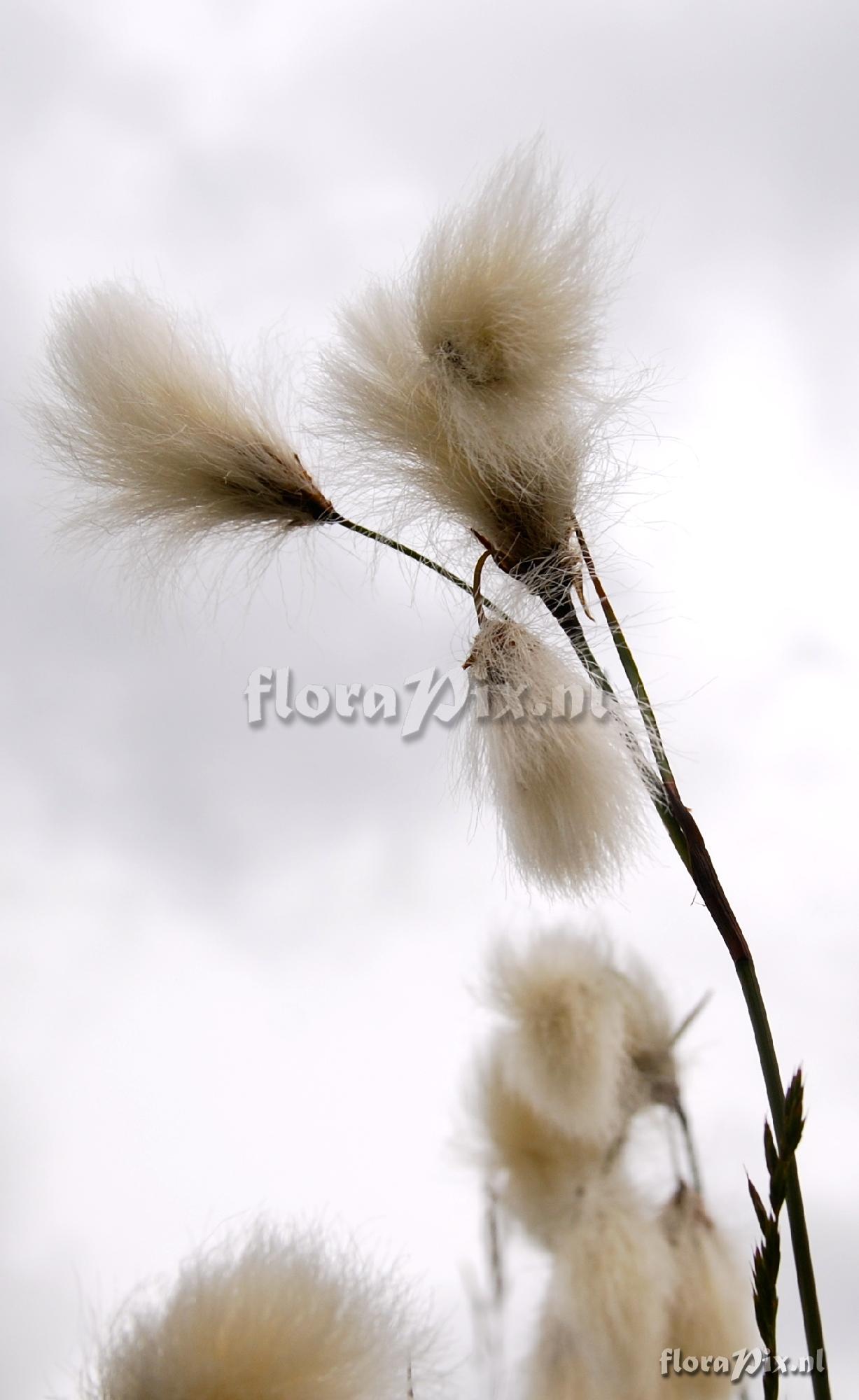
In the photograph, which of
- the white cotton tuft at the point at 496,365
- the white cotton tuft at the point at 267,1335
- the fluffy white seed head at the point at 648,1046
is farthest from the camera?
the fluffy white seed head at the point at 648,1046

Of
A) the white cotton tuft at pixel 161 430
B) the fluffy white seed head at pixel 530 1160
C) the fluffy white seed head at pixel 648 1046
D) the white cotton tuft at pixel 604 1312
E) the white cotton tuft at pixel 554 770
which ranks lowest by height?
the white cotton tuft at pixel 604 1312

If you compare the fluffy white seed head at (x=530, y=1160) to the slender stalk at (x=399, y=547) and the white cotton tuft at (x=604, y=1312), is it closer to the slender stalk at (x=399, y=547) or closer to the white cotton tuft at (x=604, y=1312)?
the white cotton tuft at (x=604, y=1312)

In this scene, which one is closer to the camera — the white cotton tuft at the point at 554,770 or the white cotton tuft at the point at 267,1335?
the white cotton tuft at the point at 267,1335

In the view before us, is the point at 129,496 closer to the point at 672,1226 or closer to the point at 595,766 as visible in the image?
the point at 595,766

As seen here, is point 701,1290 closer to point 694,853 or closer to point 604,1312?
point 604,1312

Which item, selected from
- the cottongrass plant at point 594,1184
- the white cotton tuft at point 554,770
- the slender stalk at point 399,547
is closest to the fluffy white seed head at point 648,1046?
the cottongrass plant at point 594,1184

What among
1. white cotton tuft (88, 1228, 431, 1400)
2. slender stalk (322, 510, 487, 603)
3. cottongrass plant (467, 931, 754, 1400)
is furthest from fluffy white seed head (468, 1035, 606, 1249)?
slender stalk (322, 510, 487, 603)
